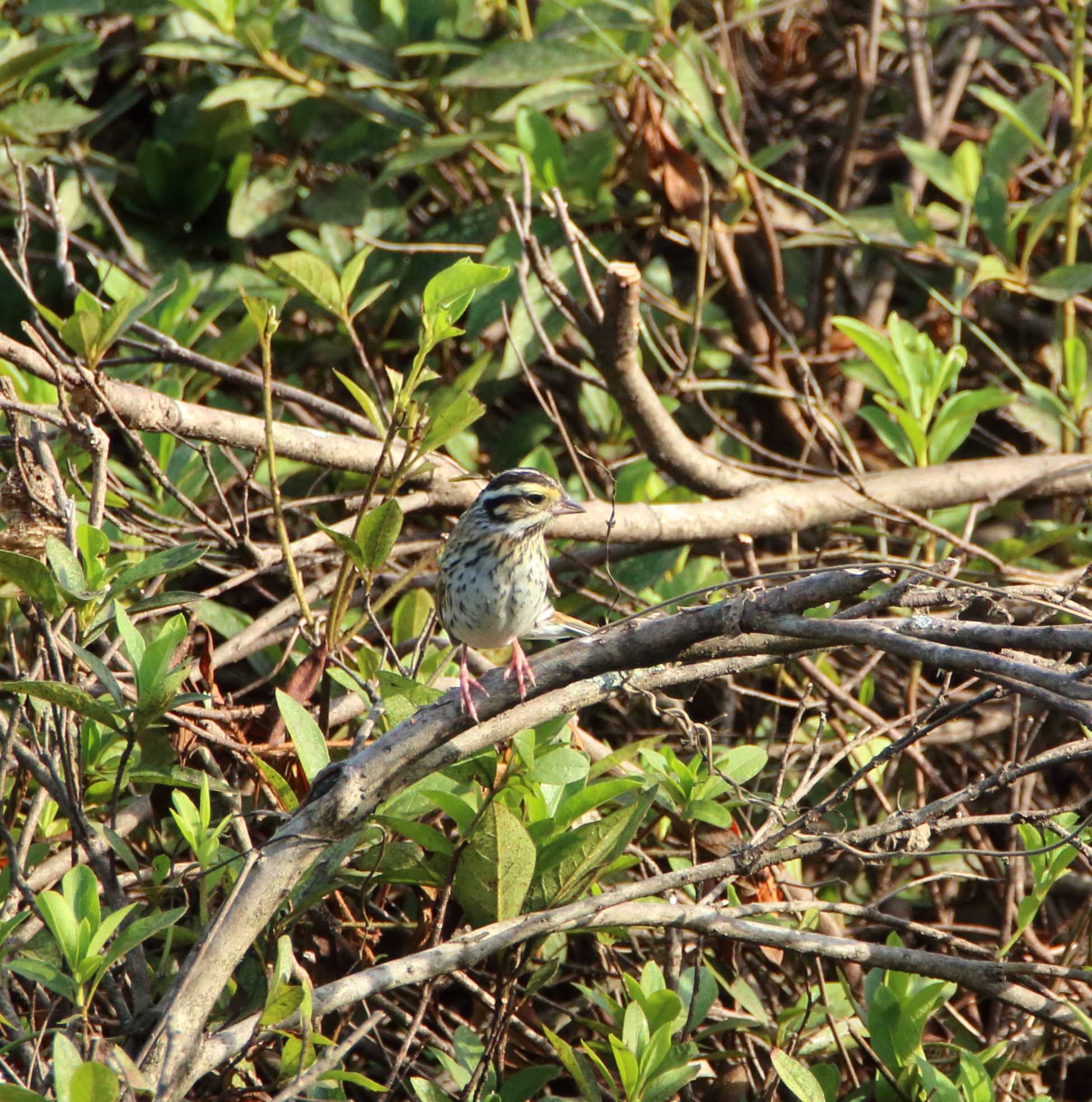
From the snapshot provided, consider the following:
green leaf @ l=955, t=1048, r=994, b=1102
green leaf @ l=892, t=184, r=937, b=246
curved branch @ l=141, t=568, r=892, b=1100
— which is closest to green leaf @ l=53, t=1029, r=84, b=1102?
curved branch @ l=141, t=568, r=892, b=1100

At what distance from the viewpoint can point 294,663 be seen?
459cm

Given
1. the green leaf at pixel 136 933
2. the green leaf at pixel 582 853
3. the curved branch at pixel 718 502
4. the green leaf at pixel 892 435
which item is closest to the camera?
the green leaf at pixel 136 933

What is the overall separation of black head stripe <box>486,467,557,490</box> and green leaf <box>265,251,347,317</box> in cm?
79

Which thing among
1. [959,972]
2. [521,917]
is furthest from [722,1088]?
[521,917]

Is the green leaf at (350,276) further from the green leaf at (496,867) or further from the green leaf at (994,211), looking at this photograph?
the green leaf at (994,211)

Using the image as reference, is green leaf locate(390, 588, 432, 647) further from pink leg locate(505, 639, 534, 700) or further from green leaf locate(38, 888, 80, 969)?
green leaf locate(38, 888, 80, 969)

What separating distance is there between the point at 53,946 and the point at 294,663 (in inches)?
51.8

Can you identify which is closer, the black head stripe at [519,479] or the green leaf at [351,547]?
the green leaf at [351,547]

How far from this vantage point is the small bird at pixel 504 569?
429 centimetres

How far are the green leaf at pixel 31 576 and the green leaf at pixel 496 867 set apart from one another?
113 cm

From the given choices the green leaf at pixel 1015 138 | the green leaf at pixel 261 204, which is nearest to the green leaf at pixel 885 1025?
the green leaf at pixel 1015 138

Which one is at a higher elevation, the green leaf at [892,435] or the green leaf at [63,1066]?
the green leaf at [63,1066]

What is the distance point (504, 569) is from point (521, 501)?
0.83 ft

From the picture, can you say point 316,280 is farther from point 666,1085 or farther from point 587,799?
point 666,1085
